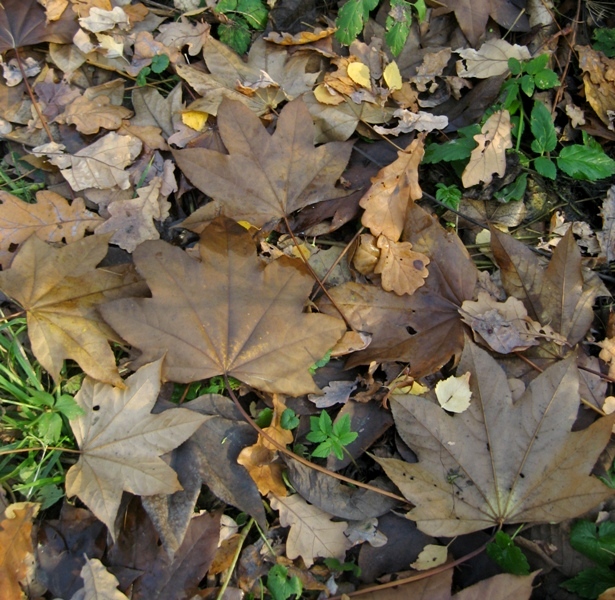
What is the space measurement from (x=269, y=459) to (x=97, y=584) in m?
0.74

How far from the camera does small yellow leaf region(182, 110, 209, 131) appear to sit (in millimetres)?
2406

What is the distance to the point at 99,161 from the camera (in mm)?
2357

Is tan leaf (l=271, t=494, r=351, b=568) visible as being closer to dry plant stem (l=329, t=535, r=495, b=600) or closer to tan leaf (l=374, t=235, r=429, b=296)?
dry plant stem (l=329, t=535, r=495, b=600)

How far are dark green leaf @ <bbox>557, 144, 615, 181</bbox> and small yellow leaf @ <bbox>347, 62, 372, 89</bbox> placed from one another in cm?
96

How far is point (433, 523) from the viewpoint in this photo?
186 cm

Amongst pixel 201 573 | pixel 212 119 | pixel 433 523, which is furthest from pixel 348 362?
pixel 212 119

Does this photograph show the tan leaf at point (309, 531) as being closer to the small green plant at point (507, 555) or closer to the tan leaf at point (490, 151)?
the small green plant at point (507, 555)

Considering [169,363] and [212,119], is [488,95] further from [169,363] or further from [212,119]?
[169,363]

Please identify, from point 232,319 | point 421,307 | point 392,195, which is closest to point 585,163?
point 392,195

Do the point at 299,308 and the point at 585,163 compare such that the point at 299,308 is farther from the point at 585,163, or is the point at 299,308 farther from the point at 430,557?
the point at 585,163

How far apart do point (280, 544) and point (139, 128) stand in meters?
1.92

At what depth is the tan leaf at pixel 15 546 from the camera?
73.4 inches

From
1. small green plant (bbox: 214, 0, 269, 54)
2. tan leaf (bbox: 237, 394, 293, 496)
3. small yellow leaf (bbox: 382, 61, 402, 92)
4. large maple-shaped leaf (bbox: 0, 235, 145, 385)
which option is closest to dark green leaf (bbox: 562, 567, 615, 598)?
tan leaf (bbox: 237, 394, 293, 496)

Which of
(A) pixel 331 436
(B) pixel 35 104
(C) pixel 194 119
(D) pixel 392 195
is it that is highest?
(B) pixel 35 104
